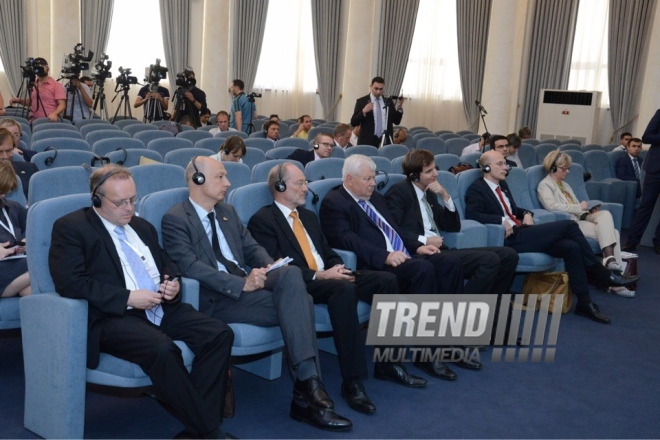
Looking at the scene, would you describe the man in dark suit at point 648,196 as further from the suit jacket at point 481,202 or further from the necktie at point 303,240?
the necktie at point 303,240

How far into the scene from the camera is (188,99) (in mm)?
10242

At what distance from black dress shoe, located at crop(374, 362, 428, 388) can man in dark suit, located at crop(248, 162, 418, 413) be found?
0.07 feet

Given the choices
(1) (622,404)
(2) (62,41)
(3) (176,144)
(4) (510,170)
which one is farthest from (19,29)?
(1) (622,404)

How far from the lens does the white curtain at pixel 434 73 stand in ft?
53.8

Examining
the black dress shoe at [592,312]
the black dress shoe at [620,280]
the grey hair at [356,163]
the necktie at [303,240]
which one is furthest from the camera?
the black dress shoe at [620,280]

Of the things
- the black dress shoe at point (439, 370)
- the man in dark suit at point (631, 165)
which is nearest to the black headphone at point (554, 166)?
the black dress shoe at point (439, 370)

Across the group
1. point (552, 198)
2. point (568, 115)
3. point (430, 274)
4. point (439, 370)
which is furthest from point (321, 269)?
point (568, 115)

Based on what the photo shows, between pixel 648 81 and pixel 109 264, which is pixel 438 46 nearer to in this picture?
pixel 648 81

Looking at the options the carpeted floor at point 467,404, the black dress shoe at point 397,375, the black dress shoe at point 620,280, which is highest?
the black dress shoe at point 620,280

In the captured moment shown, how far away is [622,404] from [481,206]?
1.98 m

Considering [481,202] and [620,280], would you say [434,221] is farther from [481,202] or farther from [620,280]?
[620,280]

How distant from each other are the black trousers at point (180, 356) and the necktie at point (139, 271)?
1.3 inches

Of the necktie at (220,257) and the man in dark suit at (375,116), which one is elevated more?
the man in dark suit at (375,116)

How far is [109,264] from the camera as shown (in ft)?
9.87
